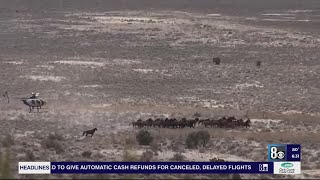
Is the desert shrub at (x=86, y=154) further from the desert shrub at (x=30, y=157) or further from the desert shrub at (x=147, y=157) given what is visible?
the desert shrub at (x=30, y=157)

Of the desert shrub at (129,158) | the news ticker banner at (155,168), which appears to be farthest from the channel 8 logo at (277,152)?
the desert shrub at (129,158)

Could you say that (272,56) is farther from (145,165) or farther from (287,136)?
(145,165)

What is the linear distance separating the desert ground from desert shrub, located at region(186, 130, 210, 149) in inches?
10.2

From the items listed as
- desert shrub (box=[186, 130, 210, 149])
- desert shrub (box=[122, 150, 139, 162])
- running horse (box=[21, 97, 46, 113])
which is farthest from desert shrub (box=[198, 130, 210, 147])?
running horse (box=[21, 97, 46, 113])

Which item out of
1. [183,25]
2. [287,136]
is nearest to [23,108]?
[287,136]

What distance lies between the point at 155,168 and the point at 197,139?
572 centimetres

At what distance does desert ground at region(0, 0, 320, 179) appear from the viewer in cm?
1955

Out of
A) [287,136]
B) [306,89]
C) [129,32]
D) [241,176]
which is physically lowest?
[241,176]

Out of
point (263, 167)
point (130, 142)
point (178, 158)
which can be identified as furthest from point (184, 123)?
point (263, 167)

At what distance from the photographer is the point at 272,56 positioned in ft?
145

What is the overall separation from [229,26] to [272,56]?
Result: 67.8ft

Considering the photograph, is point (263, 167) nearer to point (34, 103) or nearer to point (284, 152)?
point (284, 152)

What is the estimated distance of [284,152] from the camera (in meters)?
17.2

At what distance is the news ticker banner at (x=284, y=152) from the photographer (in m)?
16.9
